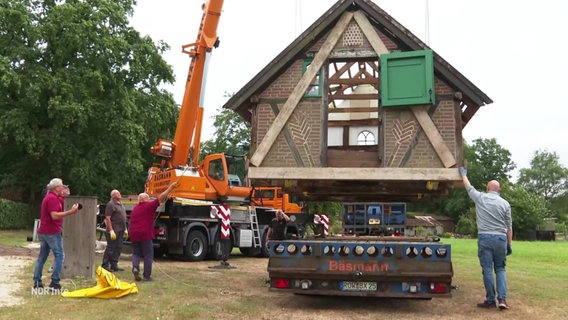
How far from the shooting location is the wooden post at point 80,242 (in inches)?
379

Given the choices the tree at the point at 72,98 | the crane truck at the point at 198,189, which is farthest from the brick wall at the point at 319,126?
the tree at the point at 72,98

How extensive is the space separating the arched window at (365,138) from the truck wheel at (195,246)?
19.8 feet

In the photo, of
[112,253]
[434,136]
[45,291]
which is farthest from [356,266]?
[112,253]

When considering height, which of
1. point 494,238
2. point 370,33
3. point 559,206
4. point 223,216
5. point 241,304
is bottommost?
point 241,304

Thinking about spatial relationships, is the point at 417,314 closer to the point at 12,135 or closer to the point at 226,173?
the point at 226,173

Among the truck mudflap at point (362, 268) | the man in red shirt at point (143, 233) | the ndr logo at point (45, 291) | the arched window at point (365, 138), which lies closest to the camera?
the truck mudflap at point (362, 268)

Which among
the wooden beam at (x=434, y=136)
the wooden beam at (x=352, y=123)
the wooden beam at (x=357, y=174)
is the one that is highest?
the wooden beam at (x=352, y=123)

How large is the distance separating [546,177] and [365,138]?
108 metres

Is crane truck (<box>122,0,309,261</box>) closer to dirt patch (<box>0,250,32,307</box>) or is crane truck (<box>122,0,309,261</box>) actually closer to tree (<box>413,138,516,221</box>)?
dirt patch (<box>0,250,32,307</box>)

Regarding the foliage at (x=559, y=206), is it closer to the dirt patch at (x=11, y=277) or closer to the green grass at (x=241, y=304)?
the green grass at (x=241, y=304)

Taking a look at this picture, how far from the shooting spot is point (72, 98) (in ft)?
87.7

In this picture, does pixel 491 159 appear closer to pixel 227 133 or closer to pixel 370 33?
pixel 227 133

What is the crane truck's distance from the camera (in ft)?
48.1

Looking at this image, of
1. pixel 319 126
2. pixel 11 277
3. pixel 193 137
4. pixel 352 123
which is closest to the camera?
pixel 319 126
